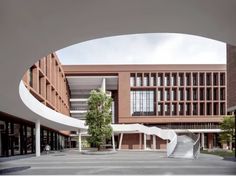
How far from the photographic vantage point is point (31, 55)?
425 inches

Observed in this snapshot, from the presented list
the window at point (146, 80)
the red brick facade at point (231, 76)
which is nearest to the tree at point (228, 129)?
the red brick facade at point (231, 76)

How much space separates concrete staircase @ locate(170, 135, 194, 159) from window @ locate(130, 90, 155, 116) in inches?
1207

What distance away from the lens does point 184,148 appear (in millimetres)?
32062

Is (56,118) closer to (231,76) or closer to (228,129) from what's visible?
(231,76)

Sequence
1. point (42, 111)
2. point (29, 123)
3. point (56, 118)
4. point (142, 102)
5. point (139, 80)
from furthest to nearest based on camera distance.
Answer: point (139, 80) → point (142, 102) → point (29, 123) → point (56, 118) → point (42, 111)

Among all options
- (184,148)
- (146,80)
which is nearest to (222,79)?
(146,80)

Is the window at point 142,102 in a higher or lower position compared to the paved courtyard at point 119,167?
higher

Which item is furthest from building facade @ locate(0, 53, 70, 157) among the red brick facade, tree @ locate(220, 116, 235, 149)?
tree @ locate(220, 116, 235, 149)

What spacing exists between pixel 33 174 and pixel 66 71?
48.8 meters

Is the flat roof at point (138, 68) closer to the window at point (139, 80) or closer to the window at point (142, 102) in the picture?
the window at point (139, 80)

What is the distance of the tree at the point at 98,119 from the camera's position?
39375mm

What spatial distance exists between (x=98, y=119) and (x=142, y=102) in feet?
87.0

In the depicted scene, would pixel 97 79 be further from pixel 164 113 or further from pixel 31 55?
pixel 31 55

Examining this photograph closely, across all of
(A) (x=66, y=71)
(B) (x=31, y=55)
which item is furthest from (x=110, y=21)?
(A) (x=66, y=71)
